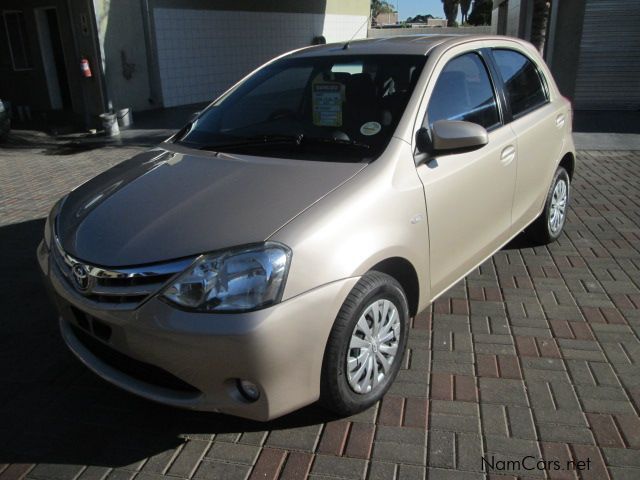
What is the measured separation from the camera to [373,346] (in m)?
2.74

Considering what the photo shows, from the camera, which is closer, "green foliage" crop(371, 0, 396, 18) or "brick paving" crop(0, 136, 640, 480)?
"brick paving" crop(0, 136, 640, 480)

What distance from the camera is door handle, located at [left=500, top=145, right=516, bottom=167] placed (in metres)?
3.68

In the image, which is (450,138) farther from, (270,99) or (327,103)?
(270,99)

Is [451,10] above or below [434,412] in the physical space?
above

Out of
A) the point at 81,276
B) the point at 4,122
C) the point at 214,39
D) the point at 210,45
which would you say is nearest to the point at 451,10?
the point at 214,39

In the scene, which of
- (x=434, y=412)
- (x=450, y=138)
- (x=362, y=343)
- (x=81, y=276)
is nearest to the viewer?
(x=81, y=276)

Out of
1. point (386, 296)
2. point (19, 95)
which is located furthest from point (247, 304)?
point (19, 95)

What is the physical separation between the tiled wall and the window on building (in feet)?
10.2

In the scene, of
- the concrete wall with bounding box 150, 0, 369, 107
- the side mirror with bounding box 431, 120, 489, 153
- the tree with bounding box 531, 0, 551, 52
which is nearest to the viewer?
the side mirror with bounding box 431, 120, 489, 153

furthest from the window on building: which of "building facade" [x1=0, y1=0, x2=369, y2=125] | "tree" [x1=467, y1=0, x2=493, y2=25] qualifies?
"tree" [x1=467, y1=0, x2=493, y2=25]

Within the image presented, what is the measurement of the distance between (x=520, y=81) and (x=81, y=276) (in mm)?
3348

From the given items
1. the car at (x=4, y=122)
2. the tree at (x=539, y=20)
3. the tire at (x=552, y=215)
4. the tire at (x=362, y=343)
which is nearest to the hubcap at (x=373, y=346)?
the tire at (x=362, y=343)

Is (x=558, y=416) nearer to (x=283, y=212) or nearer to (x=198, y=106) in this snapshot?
(x=283, y=212)

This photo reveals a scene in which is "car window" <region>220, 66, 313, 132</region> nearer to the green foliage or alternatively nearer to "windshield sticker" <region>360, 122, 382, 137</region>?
"windshield sticker" <region>360, 122, 382, 137</region>
